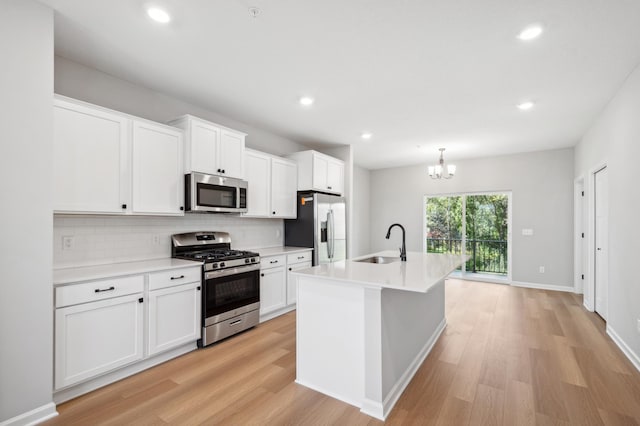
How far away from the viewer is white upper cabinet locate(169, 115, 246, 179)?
313 cm

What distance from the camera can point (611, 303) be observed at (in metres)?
3.28

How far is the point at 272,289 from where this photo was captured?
12.7 feet

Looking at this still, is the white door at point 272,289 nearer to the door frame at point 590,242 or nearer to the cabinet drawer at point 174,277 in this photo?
the cabinet drawer at point 174,277

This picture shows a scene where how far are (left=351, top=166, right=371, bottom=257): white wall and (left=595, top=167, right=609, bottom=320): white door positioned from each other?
411 cm

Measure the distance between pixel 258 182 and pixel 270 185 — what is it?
0.22 metres

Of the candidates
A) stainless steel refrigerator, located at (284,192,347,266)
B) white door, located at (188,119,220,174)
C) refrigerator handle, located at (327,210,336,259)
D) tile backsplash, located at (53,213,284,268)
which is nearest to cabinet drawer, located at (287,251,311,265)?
stainless steel refrigerator, located at (284,192,347,266)

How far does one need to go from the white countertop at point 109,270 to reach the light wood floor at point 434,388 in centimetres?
85

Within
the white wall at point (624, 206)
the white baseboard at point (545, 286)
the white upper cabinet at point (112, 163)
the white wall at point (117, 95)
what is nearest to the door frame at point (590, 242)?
the white wall at point (624, 206)

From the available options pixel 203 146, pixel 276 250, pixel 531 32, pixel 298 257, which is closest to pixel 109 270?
pixel 203 146

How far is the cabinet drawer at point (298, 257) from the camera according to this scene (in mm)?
4137

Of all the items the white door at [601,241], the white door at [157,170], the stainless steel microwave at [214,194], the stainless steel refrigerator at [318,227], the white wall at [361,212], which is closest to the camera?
the white door at [157,170]

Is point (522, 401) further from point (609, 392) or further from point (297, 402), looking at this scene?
point (297, 402)

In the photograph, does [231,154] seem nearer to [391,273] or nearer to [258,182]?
[258,182]

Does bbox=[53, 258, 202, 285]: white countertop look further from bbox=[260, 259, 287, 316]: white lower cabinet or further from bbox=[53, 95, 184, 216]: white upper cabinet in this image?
bbox=[260, 259, 287, 316]: white lower cabinet
